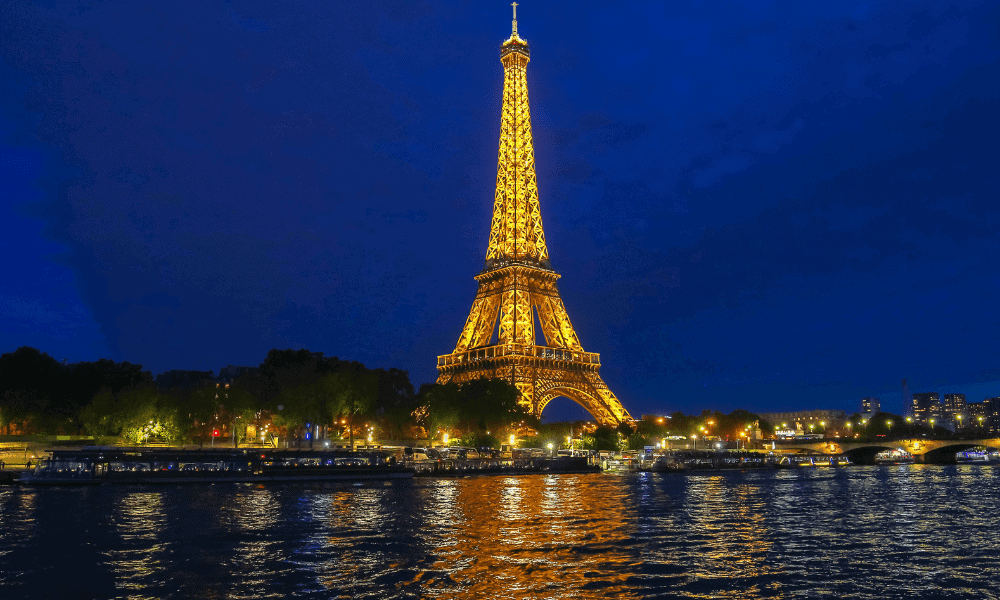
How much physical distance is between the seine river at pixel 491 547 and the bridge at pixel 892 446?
9240cm

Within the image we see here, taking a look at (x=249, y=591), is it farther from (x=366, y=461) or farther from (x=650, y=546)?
(x=366, y=461)

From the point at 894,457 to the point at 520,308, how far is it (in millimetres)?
82649

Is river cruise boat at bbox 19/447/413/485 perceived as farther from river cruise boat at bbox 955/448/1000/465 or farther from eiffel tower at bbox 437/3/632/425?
river cruise boat at bbox 955/448/1000/465

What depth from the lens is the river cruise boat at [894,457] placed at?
133750 mm

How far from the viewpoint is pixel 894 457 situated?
135m

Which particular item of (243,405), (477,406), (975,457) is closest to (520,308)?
(477,406)

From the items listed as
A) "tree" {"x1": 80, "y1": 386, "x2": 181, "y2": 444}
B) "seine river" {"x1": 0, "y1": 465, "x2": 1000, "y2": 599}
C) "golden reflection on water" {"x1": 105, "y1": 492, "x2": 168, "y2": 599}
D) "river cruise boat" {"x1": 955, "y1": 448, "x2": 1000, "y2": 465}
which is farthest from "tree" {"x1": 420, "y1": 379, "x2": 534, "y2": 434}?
"river cruise boat" {"x1": 955, "y1": 448, "x2": 1000, "y2": 465}

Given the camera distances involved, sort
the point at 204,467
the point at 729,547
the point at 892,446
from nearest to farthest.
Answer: the point at 729,547, the point at 204,467, the point at 892,446

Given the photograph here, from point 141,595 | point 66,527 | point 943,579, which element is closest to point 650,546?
point 943,579

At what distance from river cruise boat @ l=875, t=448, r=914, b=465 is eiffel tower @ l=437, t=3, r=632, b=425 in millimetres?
59672

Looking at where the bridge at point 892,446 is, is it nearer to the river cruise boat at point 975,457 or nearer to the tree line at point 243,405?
the river cruise boat at point 975,457

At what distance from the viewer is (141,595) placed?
1814 cm

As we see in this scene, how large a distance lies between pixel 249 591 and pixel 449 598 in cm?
513

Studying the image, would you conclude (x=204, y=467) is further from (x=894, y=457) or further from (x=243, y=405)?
(x=894, y=457)
